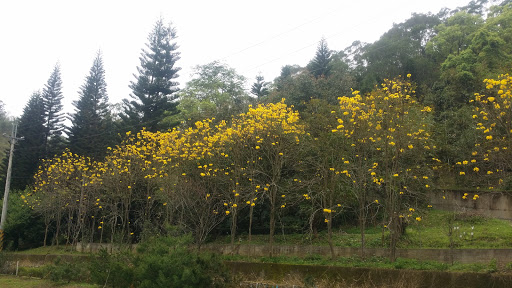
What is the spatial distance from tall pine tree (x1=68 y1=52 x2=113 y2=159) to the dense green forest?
0.12m

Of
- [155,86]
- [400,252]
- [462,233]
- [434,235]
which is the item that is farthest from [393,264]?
[155,86]

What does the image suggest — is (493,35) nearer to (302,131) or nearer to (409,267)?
(302,131)

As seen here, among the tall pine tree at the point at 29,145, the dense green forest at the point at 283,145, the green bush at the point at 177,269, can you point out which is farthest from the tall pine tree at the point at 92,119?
the green bush at the point at 177,269

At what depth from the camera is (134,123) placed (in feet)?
99.1

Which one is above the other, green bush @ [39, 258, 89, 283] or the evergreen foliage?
the evergreen foliage

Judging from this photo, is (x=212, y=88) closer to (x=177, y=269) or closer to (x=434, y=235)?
(x=434, y=235)

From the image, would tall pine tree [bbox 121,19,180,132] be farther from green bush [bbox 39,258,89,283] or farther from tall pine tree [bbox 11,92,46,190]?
green bush [bbox 39,258,89,283]

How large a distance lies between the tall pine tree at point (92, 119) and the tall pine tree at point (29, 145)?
3.53 metres

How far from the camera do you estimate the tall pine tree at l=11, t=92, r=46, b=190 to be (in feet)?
114

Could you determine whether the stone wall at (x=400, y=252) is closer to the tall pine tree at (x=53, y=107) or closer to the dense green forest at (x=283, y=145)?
the dense green forest at (x=283, y=145)

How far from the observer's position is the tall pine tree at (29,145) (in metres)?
34.8

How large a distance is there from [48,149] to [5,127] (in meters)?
20.4

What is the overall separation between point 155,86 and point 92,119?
7453mm

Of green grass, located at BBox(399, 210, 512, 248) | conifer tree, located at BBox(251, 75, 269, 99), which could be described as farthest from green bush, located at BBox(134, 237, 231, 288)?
conifer tree, located at BBox(251, 75, 269, 99)
